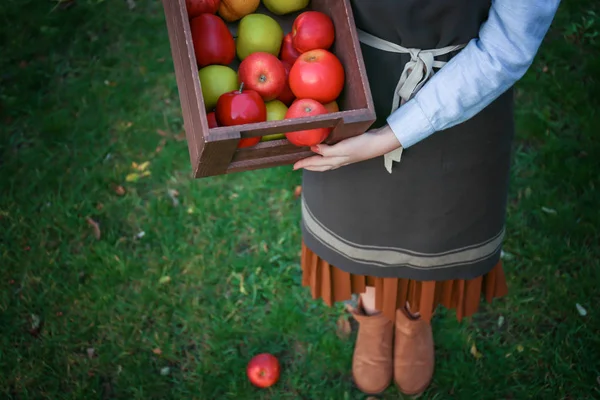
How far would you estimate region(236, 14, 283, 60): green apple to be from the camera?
1728 millimetres

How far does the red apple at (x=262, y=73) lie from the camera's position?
1667mm

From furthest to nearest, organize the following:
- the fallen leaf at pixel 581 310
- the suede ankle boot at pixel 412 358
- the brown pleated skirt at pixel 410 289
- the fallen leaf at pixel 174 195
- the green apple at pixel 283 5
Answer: the fallen leaf at pixel 174 195 → the fallen leaf at pixel 581 310 → the suede ankle boot at pixel 412 358 → the brown pleated skirt at pixel 410 289 → the green apple at pixel 283 5

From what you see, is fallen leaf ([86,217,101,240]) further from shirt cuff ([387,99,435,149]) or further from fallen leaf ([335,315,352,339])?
shirt cuff ([387,99,435,149])

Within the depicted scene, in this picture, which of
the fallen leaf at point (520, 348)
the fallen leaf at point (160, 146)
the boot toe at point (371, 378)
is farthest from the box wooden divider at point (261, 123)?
the fallen leaf at point (160, 146)

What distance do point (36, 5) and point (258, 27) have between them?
3.10m

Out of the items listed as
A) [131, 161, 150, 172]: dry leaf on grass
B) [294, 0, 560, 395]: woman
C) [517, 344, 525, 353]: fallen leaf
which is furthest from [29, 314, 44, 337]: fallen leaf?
[517, 344, 525, 353]: fallen leaf

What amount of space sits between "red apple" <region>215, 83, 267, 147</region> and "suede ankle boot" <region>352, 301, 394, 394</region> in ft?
4.25

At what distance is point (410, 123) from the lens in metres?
1.70

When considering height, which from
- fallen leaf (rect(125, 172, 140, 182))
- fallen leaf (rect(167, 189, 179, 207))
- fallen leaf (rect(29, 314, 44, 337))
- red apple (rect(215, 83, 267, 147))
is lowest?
fallen leaf (rect(29, 314, 44, 337))

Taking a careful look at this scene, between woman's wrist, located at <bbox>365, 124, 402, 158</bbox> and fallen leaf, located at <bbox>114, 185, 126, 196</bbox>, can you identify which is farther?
fallen leaf, located at <bbox>114, 185, 126, 196</bbox>

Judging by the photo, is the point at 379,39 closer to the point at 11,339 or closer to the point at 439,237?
the point at 439,237

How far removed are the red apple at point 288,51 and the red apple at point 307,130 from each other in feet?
0.82

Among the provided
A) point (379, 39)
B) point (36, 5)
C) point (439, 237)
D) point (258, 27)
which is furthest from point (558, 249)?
point (36, 5)

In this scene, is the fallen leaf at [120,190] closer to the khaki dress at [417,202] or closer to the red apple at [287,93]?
the khaki dress at [417,202]
